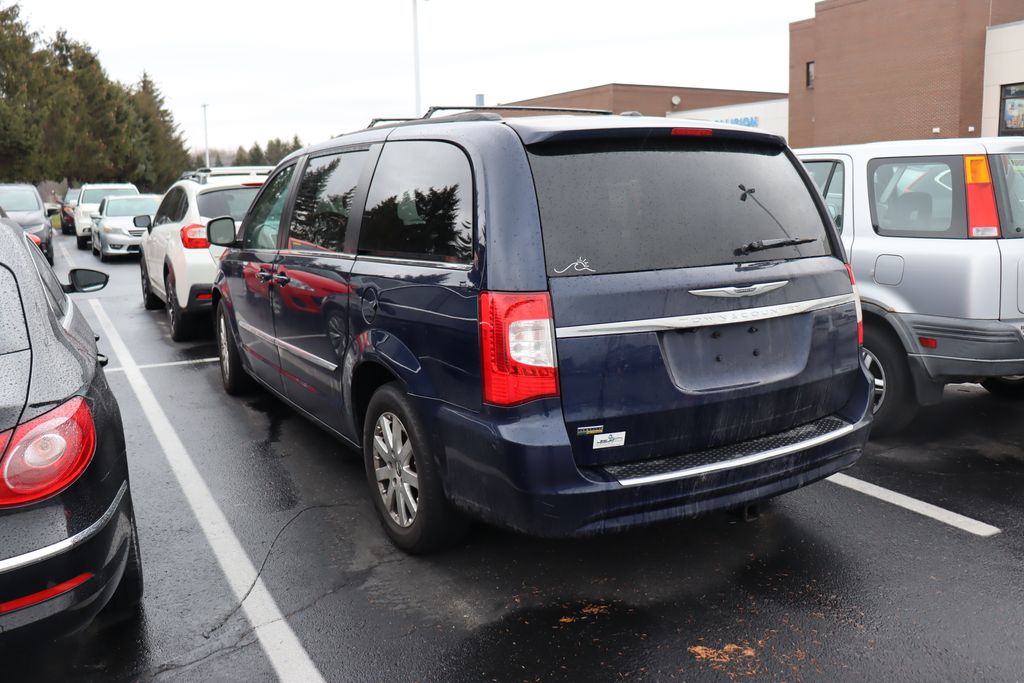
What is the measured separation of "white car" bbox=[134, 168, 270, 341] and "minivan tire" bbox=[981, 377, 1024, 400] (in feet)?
22.0

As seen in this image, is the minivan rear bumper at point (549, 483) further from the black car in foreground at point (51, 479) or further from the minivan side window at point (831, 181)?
the minivan side window at point (831, 181)

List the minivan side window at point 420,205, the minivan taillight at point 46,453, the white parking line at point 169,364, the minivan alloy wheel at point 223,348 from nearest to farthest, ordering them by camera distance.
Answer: the minivan taillight at point 46,453 < the minivan side window at point 420,205 < the minivan alloy wheel at point 223,348 < the white parking line at point 169,364

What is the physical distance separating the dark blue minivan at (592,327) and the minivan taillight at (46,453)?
4.25 ft

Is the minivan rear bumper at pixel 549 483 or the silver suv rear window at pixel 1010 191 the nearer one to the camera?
the minivan rear bumper at pixel 549 483

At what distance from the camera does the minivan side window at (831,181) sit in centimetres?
582

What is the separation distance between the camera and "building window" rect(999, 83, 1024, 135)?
108 ft

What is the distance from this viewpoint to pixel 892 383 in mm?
5434

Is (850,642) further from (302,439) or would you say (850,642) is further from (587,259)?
(302,439)

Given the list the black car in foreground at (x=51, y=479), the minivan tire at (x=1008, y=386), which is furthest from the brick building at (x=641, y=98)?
the black car in foreground at (x=51, y=479)

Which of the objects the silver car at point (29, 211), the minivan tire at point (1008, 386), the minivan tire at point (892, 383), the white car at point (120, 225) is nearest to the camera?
the minivan tire at point (892, 383)

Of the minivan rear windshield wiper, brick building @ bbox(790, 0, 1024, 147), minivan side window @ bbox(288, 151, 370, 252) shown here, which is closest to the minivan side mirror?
minivan side window @ bbox(288, 151, 370, 252)

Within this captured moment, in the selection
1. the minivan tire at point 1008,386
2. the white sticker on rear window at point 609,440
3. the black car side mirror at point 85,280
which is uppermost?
the black car side mirror at point 85,280

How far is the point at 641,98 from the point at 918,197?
56.7 m

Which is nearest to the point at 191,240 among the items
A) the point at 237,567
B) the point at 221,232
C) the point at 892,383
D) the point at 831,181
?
the point at 221,232
